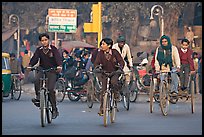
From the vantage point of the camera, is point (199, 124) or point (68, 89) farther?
point (68, 89)

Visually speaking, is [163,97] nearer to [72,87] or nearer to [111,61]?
[111,61]

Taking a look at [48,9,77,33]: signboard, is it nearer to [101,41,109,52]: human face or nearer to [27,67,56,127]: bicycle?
[101,41,109,52]: human face

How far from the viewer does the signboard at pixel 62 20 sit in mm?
28469

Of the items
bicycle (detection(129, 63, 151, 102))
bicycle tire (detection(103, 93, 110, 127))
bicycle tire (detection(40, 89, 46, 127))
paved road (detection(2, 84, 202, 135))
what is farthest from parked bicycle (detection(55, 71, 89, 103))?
bicycle tire (detection(40, 89, 46, 127))

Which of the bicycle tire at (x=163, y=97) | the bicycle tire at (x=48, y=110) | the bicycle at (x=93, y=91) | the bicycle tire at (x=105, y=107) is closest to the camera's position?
the bicycle tire at (x=105, y=107)

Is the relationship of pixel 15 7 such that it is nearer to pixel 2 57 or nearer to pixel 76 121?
pixel 2 57

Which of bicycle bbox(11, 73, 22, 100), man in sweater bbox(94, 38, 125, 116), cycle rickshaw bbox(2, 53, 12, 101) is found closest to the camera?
man in sweater bbox(94, 38, 125, 116)

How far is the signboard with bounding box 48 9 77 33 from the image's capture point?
28.5 meters

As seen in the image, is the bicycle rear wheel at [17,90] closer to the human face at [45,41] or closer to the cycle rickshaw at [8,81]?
the cycle rickshaw at [8,81]

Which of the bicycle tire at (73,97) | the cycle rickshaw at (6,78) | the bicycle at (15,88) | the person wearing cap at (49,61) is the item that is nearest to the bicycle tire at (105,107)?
the person wearing cap at (49,61)

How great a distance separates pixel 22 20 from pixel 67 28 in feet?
56.3

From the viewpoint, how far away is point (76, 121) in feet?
45.3

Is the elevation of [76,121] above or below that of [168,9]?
below

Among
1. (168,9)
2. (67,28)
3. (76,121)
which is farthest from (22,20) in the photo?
(76,121)
